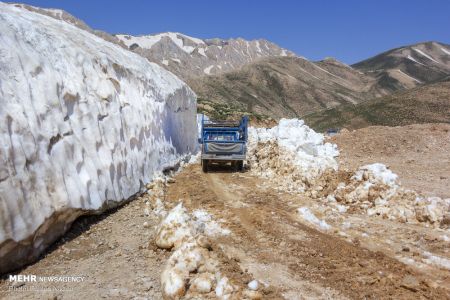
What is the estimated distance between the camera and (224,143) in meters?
16.4

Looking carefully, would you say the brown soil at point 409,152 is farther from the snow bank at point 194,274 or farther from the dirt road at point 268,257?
the snow bank at point 194,274

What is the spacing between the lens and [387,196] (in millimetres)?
9852

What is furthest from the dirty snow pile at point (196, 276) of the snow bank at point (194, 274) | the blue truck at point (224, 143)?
the blue truck at point (224, 143)

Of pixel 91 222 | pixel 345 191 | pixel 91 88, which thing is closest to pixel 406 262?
pixel 345 191

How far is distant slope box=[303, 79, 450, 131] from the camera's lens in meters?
70.6

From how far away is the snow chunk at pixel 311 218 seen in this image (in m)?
8.70

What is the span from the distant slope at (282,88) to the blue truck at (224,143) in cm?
7241

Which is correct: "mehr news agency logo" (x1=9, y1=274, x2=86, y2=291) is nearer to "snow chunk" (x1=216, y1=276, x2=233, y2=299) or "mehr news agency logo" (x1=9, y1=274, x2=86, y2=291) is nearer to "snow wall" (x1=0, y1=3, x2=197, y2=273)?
"snow wall" (x1=0, y1=3, x2=197, y2=273)

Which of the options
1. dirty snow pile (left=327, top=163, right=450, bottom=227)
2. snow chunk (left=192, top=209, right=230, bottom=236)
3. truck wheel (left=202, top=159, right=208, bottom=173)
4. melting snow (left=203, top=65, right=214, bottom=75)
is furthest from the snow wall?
melting snow (left=203, top=65, right=214, bottom=75)

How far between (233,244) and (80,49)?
6.23m

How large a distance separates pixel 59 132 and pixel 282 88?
423 ft

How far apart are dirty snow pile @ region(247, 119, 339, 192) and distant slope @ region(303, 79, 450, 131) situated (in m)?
58.3

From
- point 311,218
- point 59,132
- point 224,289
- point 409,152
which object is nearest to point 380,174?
point 311,218

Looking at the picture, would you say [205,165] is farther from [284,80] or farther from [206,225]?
[284,80]
